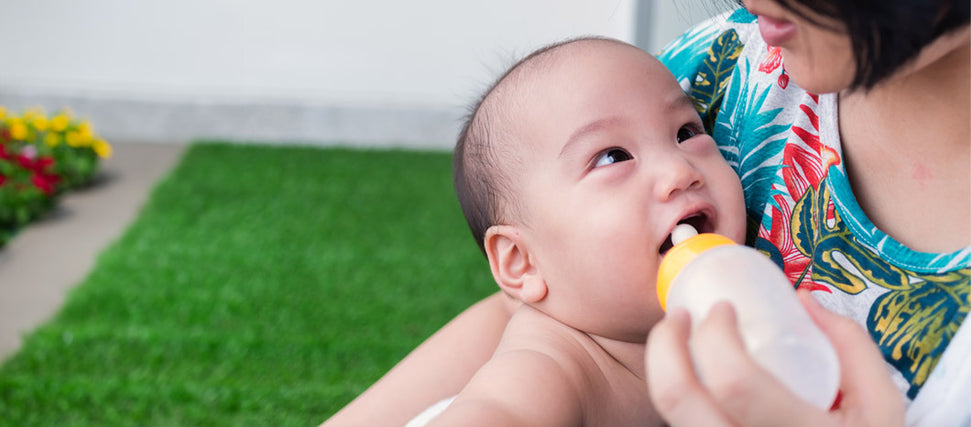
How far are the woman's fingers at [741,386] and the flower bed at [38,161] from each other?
3.35 metres

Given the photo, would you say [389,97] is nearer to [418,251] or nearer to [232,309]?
[418,251]

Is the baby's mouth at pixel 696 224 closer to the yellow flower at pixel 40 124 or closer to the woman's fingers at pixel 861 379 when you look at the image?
the woman's fingers at pixel 861 379

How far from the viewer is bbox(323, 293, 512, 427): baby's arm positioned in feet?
Result: 3.85

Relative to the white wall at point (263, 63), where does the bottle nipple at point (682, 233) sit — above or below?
above

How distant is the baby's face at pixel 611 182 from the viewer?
3.26 ft

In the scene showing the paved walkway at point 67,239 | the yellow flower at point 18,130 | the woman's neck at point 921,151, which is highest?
the woman's neck at point 921,151

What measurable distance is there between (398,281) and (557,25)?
1.91 meters

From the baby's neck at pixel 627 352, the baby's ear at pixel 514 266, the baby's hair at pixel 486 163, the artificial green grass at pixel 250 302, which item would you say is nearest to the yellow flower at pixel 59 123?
the artificial green grass at pixel 250 302

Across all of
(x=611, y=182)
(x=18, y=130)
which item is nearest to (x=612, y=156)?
(x=611, y=182)

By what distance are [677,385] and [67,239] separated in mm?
3250

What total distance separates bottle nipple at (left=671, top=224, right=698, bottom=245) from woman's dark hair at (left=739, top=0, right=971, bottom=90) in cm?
23

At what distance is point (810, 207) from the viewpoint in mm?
962

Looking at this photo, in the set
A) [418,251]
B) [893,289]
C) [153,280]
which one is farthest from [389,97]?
[893,289]

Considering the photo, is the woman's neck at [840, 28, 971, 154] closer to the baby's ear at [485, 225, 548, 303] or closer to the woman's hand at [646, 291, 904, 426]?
the woman's hand at [646, 291, 904, 426]
